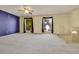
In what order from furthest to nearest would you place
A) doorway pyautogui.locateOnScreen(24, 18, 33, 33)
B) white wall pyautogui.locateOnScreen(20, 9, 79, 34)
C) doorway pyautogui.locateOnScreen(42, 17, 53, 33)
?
doorway pyautogui.locateOnScreen(24, 18, 33, 33)
doorway pyautogui.locateOnScreen(42, 17, 53, 33)
white wall pyautogui.locateOnScreen(20, 9, 79, 34)

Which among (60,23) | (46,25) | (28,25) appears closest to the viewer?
(60,23)

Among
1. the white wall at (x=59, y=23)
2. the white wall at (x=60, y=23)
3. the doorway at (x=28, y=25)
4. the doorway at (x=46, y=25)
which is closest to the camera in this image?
the white wall at (x=59, y=23)

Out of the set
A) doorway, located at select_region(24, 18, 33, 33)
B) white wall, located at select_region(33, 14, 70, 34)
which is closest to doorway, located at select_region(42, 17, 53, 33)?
white wall, located at select_region(33, 14, 70, 34)

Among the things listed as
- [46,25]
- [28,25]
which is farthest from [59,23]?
[28,25]

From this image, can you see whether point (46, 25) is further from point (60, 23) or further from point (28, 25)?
point (28, 25)

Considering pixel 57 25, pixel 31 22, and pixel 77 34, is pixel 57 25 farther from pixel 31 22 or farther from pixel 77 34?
pixel 77 34

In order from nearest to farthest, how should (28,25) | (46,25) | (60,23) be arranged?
1. (60,23)
2. (46,25)
3. (28,25)

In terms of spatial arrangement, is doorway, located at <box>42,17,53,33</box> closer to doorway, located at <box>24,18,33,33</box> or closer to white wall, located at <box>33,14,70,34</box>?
white wall, located at <box>33,14,70,34</box>

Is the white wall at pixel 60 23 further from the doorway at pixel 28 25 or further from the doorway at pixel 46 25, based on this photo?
the doorway at pixel 28 25

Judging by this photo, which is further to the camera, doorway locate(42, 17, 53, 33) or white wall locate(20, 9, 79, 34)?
doorway locate(42, 17, 53, 33)

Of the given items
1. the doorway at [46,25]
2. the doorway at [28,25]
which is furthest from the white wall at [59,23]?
the doorway at [28,25]

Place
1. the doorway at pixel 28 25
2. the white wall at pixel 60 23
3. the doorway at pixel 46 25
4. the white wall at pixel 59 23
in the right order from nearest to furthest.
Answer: the white wall at pixel 59 23
the white wall at pixel 60 23
the doorway at pixel 46 25
the doorway at pixel 28 25
